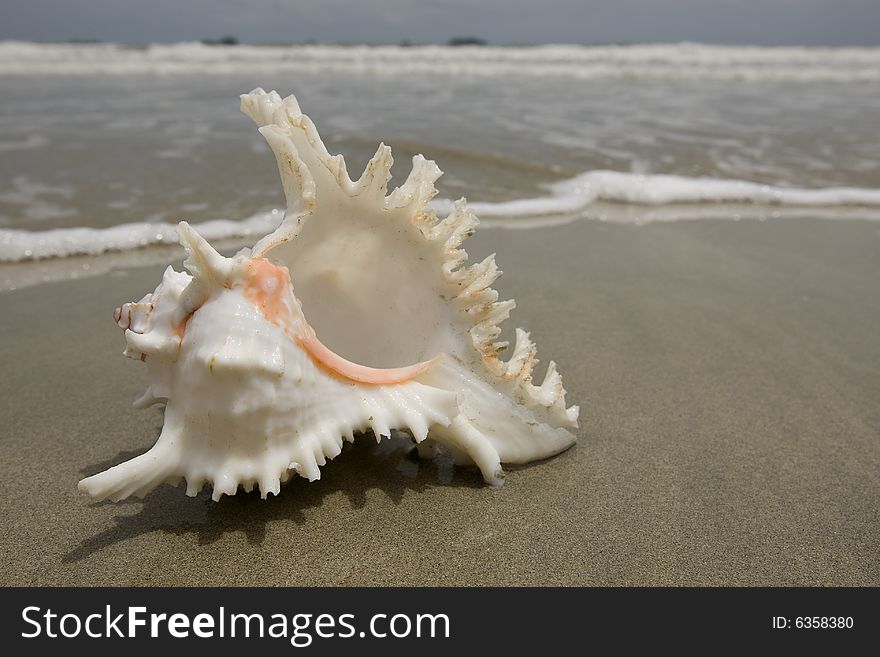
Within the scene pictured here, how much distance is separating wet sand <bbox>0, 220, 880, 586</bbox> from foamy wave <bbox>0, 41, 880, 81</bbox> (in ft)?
51.7

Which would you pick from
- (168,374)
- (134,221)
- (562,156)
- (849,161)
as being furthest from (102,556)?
(849,161)

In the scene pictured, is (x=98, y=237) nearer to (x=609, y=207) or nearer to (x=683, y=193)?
(x=609, y=207)

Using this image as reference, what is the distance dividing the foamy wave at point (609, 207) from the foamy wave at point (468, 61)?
1308cm

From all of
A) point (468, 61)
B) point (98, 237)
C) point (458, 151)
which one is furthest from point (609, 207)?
point (468, 61)

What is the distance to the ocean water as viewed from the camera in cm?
469

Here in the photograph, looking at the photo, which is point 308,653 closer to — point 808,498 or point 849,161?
point 808,498

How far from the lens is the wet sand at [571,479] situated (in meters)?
1.64

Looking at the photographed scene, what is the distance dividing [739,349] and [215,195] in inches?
149

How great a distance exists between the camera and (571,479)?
198cm

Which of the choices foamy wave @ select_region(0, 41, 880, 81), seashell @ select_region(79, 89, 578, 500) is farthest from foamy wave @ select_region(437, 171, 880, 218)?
foamy wave @ select_region(0, 41, 880, 81)

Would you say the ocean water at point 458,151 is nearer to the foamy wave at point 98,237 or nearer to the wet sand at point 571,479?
the foamy wave at point 98,237

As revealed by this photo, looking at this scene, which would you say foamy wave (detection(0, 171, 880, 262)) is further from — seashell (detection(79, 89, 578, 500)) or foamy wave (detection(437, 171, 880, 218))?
seashell (detection(79, 89, 578, 500))

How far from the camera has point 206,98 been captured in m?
10.8

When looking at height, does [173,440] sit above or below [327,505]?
above
